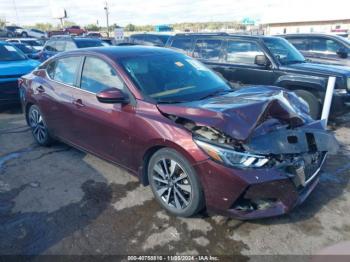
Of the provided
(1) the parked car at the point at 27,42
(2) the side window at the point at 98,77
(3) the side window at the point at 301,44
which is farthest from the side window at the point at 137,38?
(2) the side window at the point at 98,77

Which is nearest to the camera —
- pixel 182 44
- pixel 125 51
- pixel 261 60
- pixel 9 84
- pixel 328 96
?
pixel 125 51

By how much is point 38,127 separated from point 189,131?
3421mm

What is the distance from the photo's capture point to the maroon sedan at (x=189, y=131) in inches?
111

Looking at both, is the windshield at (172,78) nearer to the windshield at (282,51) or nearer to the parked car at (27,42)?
the windshield at (282,51)

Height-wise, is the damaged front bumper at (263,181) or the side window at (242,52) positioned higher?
the side window at (242,52)

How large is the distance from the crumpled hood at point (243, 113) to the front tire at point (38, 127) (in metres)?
2.77

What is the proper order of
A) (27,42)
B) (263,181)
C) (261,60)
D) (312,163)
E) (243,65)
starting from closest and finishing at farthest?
(263,181), (312,163), (261,60), (243,65), (27,42)

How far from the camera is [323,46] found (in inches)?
379

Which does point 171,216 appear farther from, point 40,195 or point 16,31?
point 16,31

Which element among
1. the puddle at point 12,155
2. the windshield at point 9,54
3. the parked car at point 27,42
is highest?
the windshield at point 9,54

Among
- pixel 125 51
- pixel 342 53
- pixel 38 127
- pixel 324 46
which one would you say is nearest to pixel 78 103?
pixel 125 51

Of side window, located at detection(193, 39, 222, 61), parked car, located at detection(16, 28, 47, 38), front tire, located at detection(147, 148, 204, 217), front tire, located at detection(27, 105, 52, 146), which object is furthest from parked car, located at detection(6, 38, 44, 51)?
parked car, located at detection(16, 28, 47, 38)

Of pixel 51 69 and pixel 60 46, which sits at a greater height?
pixel 51 69

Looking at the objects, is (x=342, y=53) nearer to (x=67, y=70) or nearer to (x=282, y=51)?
(x=282, y=51)
